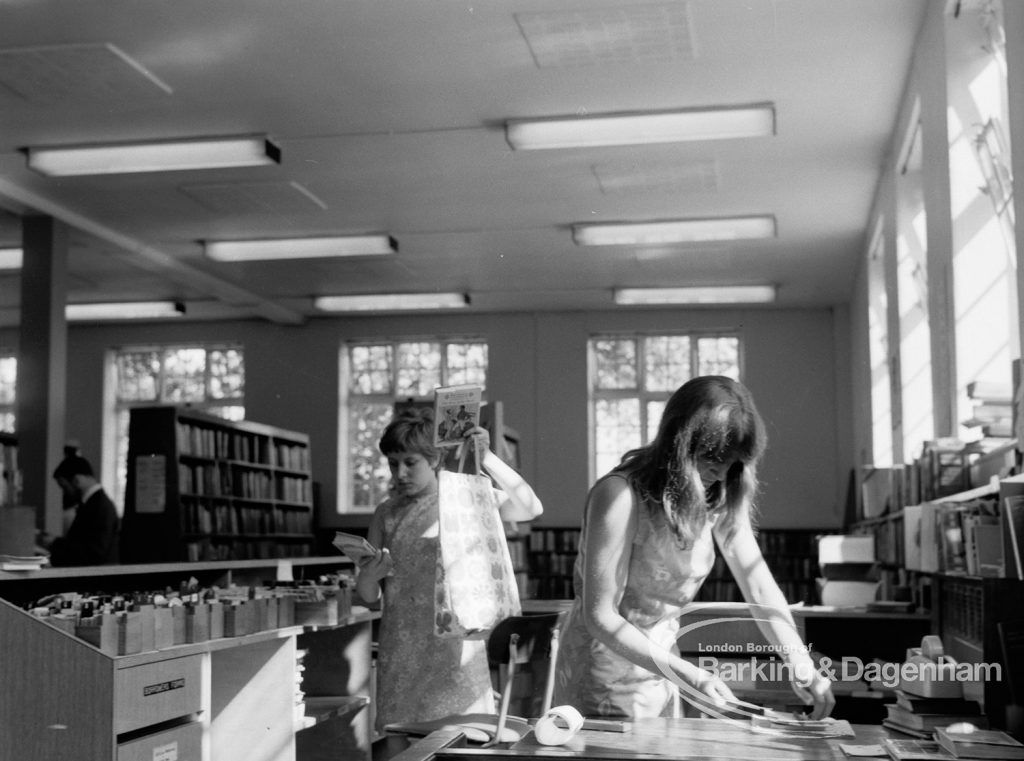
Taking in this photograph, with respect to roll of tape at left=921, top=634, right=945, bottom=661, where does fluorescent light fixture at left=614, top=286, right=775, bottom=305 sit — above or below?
above

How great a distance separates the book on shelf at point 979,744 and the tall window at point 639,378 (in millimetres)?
11742

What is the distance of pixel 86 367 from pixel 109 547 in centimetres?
760

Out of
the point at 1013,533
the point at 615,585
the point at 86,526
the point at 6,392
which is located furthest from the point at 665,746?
the point at 6,392

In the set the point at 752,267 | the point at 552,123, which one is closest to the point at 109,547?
the point at 552,123

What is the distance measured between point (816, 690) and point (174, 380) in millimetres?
13426

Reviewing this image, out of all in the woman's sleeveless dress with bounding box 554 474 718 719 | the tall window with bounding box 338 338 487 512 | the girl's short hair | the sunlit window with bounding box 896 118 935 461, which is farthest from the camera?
the tall window with bounding box 338 338 487 512

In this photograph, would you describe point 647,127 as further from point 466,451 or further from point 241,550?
point 241,550

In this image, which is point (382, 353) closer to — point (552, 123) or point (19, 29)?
point (552, 123)

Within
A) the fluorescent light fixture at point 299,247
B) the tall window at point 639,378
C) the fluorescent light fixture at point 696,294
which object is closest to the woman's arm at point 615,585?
the fluorescent light fixture at point 299,247

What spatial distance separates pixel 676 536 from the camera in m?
2.29

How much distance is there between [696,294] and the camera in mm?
12633

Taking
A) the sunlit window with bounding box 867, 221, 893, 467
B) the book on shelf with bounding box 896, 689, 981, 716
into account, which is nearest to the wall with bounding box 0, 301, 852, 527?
the sunlit window with bounding box 867, 221, 893, 467

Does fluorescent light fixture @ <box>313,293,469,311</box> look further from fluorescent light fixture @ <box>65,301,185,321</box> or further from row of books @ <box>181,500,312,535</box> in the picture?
row of books @ <box>181,500,312,535</box>

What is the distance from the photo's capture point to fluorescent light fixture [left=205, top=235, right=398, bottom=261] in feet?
34.0
